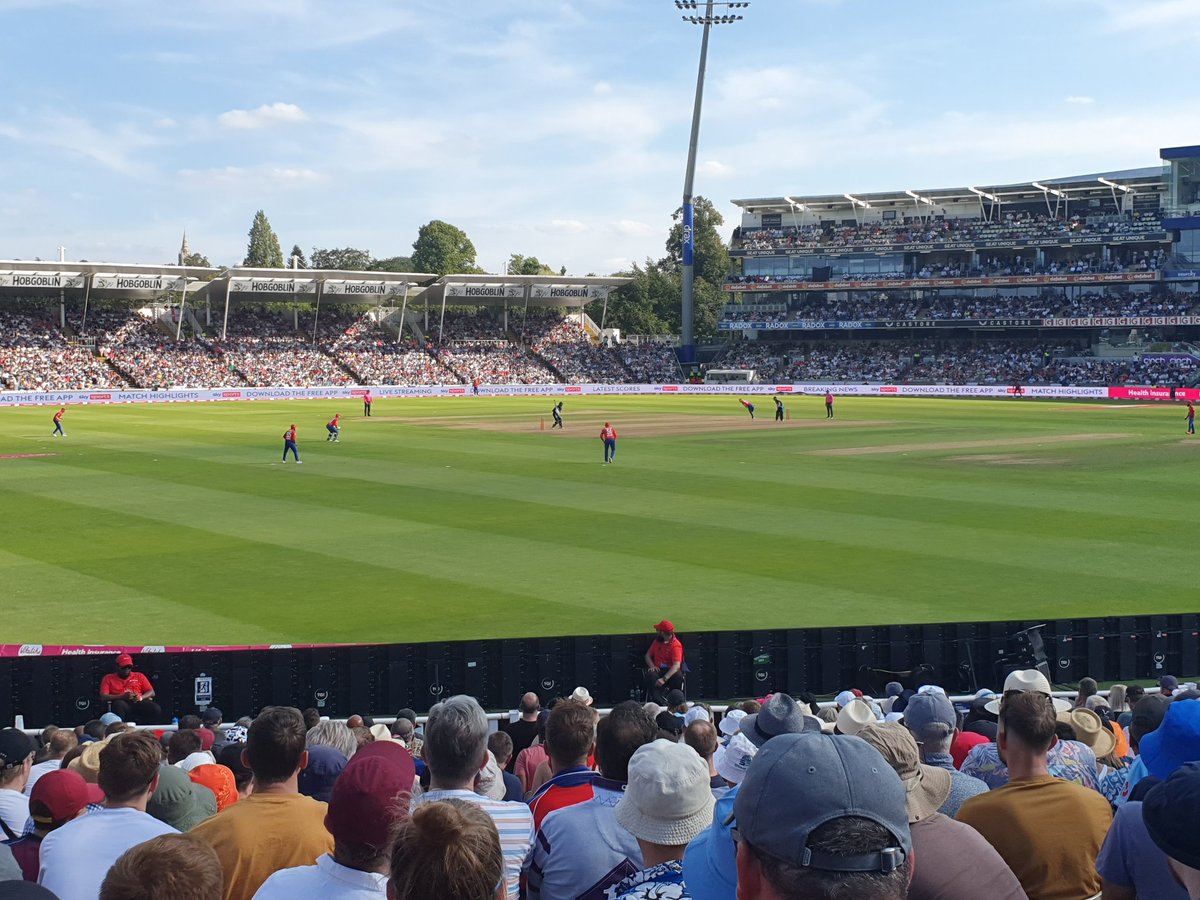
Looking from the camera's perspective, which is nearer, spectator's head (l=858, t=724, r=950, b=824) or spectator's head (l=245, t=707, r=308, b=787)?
spectator's head (l=858, t=724, r=950, b=824)

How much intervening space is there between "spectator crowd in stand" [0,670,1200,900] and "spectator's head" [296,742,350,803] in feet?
0.04

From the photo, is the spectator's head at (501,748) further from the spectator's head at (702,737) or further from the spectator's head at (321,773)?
the spectator's head at (321,773)

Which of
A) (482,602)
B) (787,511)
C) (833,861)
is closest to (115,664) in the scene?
(482,602)

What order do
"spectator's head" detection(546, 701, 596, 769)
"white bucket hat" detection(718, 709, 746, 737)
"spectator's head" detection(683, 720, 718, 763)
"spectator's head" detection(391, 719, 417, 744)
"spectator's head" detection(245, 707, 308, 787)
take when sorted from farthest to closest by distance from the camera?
"spectator's head" detection(391, 719, 417, 744) < "white bucket hat" detection(718, 709, 746, 737) < "spectator's head" detection(683, 720, 718, 763) < "spectator's head" detection(546, 701, 596, 769) < "spectator's head" detection(245, 707, 308, 787)

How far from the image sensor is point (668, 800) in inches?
162

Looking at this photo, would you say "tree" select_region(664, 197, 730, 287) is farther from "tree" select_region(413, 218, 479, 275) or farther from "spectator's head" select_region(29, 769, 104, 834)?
"spectator's head" select_region(29, 769, 104, 834)

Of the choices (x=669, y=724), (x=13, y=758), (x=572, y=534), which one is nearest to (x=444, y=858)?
(x=13, y=758)

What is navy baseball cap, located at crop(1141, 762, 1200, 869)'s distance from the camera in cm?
345

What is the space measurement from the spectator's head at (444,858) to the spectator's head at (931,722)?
14.5 ft

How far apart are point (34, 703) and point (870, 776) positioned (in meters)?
13.9

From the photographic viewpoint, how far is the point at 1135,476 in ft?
117

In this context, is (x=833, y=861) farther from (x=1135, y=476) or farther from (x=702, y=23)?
→ (x=702, y=23)

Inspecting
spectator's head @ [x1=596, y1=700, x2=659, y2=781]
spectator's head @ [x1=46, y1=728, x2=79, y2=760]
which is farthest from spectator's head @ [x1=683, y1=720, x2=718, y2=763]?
spectator's head @ [x1=46, y1=728, x2=79, y2=760]

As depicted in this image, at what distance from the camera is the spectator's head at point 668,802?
411 centimetres
